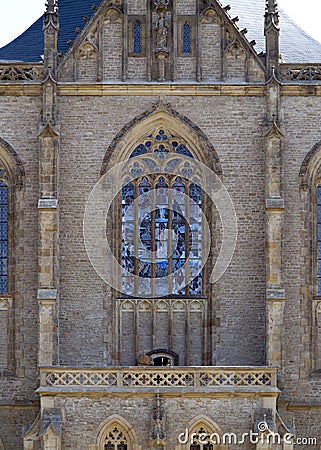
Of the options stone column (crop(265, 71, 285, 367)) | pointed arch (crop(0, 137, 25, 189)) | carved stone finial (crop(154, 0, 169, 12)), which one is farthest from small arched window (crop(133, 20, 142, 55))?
pointed arch (crop(0, 137, 25, 189))

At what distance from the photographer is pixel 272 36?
43.9m

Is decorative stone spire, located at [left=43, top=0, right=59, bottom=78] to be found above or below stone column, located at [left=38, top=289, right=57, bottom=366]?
above

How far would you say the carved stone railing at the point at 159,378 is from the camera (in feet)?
132

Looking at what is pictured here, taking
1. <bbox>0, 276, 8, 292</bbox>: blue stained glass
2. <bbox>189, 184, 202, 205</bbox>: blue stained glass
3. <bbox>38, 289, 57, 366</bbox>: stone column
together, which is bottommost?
<bbox>38, 289, 57, 366</bbox>: stone column

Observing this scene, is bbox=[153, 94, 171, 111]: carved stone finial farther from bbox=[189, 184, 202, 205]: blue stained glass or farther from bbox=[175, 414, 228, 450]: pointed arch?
bbox=[175, 414, 228, 450]: pointed arch

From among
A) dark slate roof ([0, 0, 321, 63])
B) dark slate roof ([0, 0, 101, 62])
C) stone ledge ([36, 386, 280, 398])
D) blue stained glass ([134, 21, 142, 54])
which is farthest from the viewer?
dark slate roof ([0, 0, 321, 63])

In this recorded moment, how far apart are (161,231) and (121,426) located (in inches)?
268

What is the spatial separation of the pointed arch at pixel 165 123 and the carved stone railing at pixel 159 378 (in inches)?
261

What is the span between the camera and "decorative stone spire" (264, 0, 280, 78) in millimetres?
43781

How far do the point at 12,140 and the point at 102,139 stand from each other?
272cm

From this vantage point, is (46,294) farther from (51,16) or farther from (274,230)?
(51,16)

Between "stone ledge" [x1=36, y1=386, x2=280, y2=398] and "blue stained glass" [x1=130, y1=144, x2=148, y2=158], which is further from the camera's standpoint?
"blue stained glass" [x1=130, y1=144, x2=148, y2=158]

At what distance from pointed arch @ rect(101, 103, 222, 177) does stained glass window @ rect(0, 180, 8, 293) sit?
3064 mm

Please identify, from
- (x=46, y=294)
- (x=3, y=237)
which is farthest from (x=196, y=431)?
(x=3, y=237)
